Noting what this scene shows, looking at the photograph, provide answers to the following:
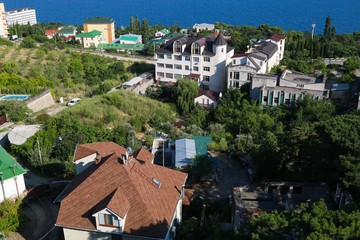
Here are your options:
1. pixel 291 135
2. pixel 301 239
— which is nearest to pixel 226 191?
pixel 291 135

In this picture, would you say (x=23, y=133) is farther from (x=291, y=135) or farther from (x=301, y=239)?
(x=301, y=239)

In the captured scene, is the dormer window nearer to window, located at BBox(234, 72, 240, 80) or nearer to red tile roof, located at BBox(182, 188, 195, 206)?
window, located at BBox(234, 72, 240, 80)

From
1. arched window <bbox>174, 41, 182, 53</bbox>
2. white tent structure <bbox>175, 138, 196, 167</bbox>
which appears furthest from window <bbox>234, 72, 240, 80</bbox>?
white tent structure <bbox>175, 138, 196, 167</bbox>

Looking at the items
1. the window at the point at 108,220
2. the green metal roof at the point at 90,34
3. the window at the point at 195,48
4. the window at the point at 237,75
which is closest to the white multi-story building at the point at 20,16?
the green metal roof at the point at 90,34

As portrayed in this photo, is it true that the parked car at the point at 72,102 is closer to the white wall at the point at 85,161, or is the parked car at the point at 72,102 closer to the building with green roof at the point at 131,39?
the white wall at the point at 85,161

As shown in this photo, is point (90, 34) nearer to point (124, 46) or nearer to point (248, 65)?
point (124, 46)
